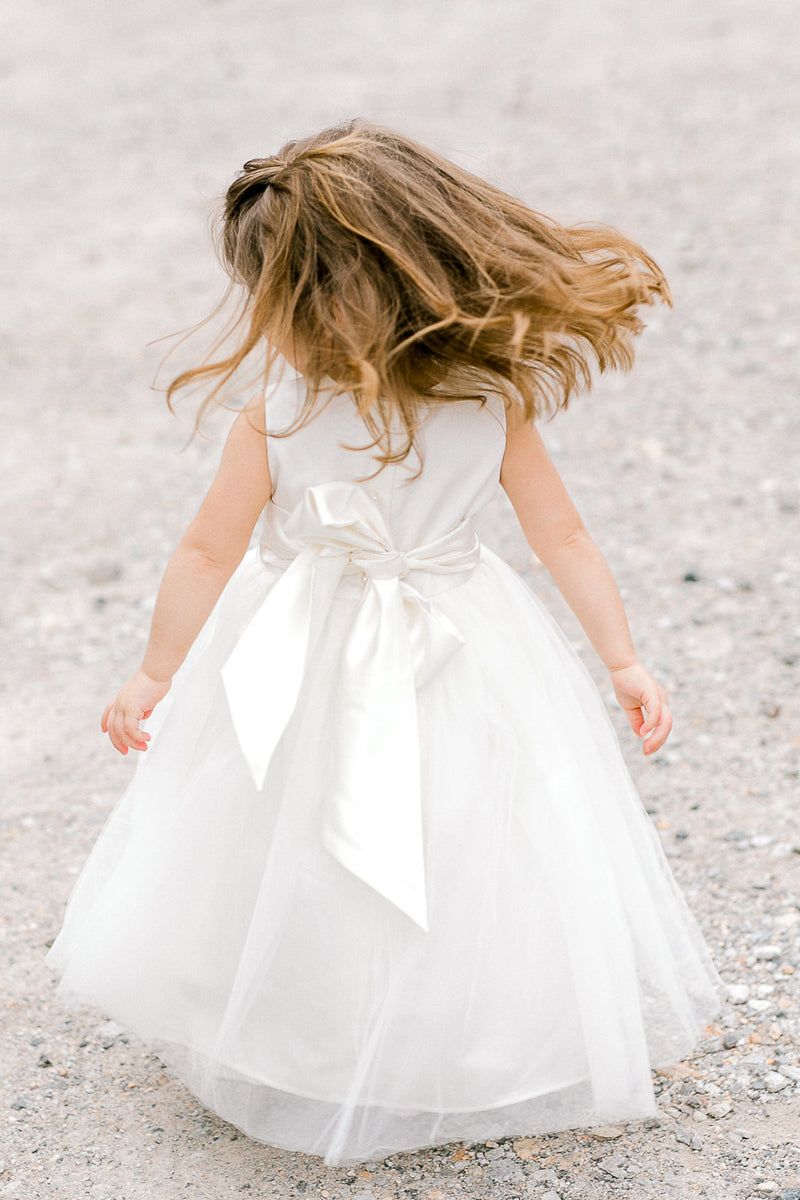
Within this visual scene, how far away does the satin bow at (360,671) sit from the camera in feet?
5.45

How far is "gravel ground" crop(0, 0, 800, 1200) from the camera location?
→ 198 centimetres

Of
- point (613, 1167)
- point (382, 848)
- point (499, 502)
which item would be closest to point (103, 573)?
point (499, 502)

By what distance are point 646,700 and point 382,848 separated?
1.60 ft

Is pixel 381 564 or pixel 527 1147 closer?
pixel 381 564

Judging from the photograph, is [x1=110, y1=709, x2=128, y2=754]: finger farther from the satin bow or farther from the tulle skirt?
the satin bow

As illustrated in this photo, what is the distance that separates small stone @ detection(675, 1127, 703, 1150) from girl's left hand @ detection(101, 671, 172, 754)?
1027 millimetres

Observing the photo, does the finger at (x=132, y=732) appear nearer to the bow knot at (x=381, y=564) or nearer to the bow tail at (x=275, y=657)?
the bow tail at (x=275, y=657)

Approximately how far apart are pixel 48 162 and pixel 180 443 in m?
2.81

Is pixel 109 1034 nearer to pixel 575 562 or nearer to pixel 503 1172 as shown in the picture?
pixel 503 1172

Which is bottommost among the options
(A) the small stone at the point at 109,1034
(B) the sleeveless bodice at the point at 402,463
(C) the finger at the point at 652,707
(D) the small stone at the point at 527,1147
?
(A) the small stone at the point at 109,1034

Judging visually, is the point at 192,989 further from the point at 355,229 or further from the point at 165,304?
the point at 165,304

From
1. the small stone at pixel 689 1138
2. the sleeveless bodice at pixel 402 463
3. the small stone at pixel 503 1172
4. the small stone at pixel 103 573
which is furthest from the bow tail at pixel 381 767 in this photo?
the small stone at pixel 103 573

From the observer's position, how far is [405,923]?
5.61 feet

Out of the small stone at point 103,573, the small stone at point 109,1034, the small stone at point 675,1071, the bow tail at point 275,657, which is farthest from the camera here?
the small stone at point 103,573
